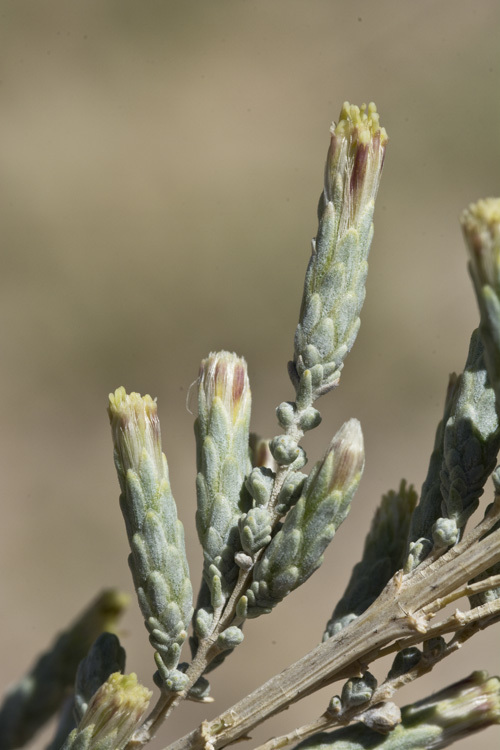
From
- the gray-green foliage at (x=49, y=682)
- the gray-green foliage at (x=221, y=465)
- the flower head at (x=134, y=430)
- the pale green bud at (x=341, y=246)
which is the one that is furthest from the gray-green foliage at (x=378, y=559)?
the gray-green foliage at (x=49, y=682)

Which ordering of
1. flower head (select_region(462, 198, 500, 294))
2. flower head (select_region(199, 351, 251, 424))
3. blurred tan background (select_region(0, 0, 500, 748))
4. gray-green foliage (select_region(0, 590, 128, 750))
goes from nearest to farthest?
flower head (select_region(462, 198, 500, 294)), flower head (select_region(199, 351, 251, 424)), gray-green foliage (select_region(0, 590, 128, 750)), blurred tan background (select_region(0, 0, 500, 748))

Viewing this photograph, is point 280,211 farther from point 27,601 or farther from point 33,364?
point 27,601

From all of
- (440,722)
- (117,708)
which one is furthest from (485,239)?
(117,708)

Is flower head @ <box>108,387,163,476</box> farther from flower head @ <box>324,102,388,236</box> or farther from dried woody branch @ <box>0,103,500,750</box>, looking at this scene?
flower head @ <box>324,102,388,236</box>

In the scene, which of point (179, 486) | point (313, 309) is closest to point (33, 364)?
point (179, 486)

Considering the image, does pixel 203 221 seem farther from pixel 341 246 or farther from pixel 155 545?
pixel 155 545

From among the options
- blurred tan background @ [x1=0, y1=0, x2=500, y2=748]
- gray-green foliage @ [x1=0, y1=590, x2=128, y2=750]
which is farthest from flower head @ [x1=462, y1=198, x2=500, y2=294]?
blurred tan background @ [x1=0, y1=0, x2=500, y2=748]

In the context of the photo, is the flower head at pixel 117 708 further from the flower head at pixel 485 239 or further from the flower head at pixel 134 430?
the flower head at pixel 485 239
